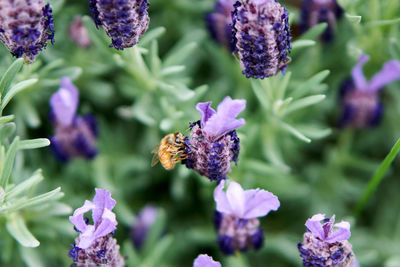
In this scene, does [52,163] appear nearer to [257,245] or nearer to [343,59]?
[257,245]

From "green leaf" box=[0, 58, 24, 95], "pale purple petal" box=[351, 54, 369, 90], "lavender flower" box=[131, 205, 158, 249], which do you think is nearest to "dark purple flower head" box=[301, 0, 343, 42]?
"pale purple petal" box=[351, 54, 369, 90]

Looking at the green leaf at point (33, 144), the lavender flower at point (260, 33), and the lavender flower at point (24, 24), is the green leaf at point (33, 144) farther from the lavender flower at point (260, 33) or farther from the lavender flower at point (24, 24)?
the lavender flower at point (260, 33)

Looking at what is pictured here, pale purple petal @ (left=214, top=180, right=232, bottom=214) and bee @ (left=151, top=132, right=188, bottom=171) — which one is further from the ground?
bee @ (left=151, top=132, right=188, bottom=171)

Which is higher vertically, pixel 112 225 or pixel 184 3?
pixel 184 3

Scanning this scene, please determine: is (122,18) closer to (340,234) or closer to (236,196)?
(236,196)

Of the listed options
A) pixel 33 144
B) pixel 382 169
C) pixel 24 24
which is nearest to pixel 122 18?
pixel 24 24

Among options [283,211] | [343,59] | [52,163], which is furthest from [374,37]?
[52,163]

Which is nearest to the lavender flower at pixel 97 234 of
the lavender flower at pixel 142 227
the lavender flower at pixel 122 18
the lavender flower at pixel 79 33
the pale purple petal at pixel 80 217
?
the pale purple petal at pixel 80 217

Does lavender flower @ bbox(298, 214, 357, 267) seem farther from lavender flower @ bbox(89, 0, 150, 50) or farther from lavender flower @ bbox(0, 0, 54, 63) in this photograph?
lavender flower @ bbox(0, 0, 54, 63)
